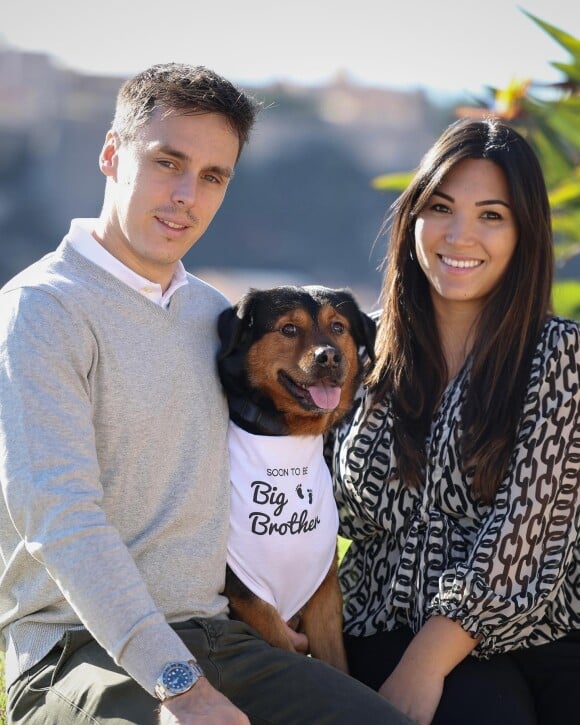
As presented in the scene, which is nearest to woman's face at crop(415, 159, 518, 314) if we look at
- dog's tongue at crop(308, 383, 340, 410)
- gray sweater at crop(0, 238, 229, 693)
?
dog's tongue at crop(308, 383, 340, 410)

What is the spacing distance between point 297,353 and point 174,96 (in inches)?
40.7

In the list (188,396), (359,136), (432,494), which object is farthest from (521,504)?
(359,136)

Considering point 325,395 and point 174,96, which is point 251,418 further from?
point 174,96

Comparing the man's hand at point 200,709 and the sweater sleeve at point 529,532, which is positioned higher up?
the sweater sleeve at point 529,532

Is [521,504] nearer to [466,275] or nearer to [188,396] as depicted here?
[466,275]

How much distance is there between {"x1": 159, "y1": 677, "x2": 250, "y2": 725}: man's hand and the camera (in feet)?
6.51

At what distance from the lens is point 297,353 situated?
129 inches

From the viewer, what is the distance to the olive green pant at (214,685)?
7.33 ft

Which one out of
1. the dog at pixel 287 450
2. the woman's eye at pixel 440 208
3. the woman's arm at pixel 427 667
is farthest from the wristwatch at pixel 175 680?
the woman's eye at pixel 440 208

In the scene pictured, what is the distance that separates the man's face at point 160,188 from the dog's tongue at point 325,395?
0.75 m

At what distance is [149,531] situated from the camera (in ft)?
8.14

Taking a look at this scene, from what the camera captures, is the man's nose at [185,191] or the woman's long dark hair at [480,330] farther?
the woman's long dark hair at [480,330]

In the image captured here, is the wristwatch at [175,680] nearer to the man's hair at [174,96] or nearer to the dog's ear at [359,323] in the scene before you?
the man's hair at [174,96]

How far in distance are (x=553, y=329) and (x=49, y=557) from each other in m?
1.75
